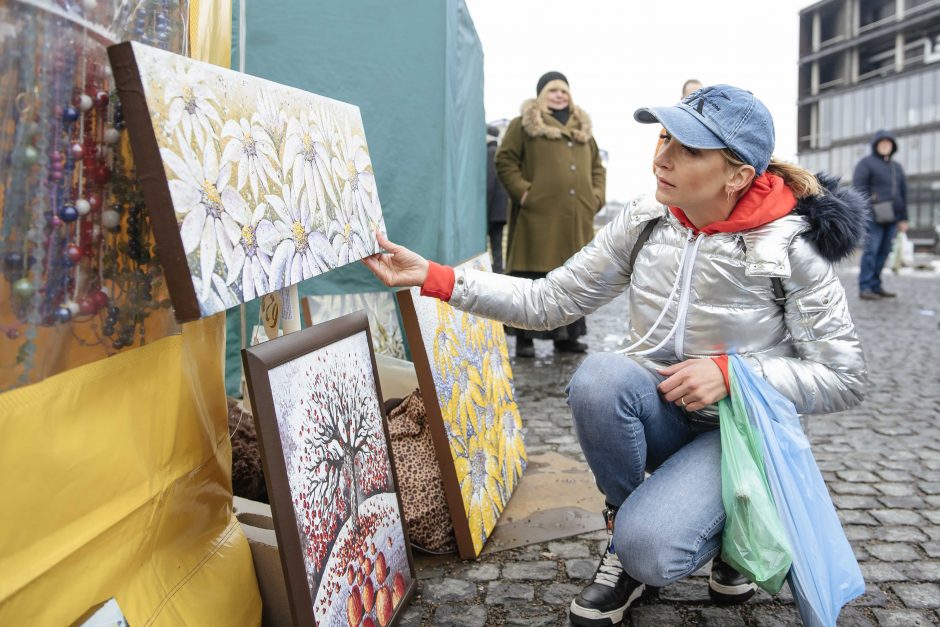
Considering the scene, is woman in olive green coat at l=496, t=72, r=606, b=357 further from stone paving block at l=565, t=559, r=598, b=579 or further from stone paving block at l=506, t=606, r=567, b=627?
stone paving block at l=506, t=606, r=567, b=627

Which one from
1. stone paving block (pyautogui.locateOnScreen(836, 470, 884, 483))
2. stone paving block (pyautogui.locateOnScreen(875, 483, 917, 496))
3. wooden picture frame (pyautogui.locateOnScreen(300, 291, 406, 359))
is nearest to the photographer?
stone paving block (pyautogui.locateOnScreen(875, 483, 917, 496))

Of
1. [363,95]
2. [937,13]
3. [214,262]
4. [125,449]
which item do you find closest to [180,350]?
[125,449]

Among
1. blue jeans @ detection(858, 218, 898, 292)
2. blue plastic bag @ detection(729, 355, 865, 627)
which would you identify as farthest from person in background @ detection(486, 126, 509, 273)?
blue plastic bag @ detection(729, 355, 865, 627)

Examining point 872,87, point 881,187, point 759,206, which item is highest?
point 872,87

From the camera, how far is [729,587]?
2104 mm

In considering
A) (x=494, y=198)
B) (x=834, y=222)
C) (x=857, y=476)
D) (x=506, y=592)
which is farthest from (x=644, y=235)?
(x=494, y=198)

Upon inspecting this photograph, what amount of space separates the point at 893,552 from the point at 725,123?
4.99ft

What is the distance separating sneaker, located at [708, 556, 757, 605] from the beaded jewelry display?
1.63 meters

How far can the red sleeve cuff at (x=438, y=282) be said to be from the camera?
208 centimetres

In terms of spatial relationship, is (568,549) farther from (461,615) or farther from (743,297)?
(743,297)

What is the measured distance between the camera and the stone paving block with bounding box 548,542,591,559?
7.96ft

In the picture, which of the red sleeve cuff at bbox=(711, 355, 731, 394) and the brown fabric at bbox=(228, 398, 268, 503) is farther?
the brown fabric at bbox=(228, 398, 268, 503)

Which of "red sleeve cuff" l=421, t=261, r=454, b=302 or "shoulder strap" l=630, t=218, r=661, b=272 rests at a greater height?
"shoulder strap" l=630, t=218, r=661, b=272

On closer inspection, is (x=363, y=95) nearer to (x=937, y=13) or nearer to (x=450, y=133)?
(x=450, y=133)
